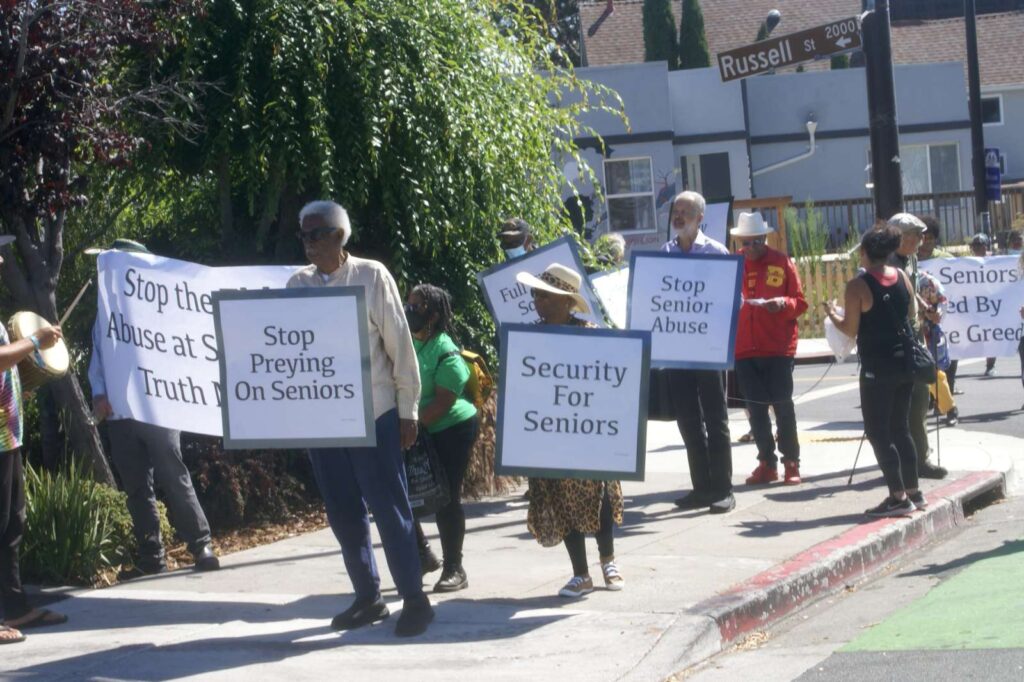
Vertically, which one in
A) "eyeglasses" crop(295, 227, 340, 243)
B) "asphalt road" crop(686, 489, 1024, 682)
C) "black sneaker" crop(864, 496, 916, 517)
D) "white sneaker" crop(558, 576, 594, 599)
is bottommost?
"asphalt road" crop(686, 489, 1024, 682)

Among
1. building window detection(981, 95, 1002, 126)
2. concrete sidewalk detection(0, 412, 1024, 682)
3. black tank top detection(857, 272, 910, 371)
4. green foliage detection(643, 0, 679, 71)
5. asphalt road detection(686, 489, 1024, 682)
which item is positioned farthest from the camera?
building window detection(981, 95, 1002, 126)

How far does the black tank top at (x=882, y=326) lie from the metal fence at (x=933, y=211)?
2336 centimetres

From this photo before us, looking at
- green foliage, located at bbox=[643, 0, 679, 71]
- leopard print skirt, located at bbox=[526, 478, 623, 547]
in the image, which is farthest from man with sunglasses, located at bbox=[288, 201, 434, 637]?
green foliage, located at bbox=[643, 0, 679, 71]

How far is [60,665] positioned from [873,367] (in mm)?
5023

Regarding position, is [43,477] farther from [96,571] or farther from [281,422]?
[281,422]

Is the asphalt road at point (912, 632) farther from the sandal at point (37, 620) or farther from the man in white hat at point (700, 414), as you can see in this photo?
the sandal at point (37, 620)

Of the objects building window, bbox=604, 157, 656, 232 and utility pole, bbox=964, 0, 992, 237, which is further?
building window, bbox=604, 157, 656, 232

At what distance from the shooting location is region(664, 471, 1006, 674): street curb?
6.46 m

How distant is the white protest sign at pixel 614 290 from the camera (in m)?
9.57

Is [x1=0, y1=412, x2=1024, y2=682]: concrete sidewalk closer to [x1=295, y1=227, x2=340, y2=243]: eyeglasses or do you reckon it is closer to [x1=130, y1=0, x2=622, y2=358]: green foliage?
[x1=295, y1=227, x2=340, y2=243]: eyeglasses

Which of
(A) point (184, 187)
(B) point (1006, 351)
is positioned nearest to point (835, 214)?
(B) point (1006, 351)

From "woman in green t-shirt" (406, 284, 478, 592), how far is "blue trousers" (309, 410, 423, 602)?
1.99ft

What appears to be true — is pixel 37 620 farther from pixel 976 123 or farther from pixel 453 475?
pixel 976 123

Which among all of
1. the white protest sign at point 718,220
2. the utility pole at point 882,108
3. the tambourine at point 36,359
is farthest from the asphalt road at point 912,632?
the utility pole at point 882,108
